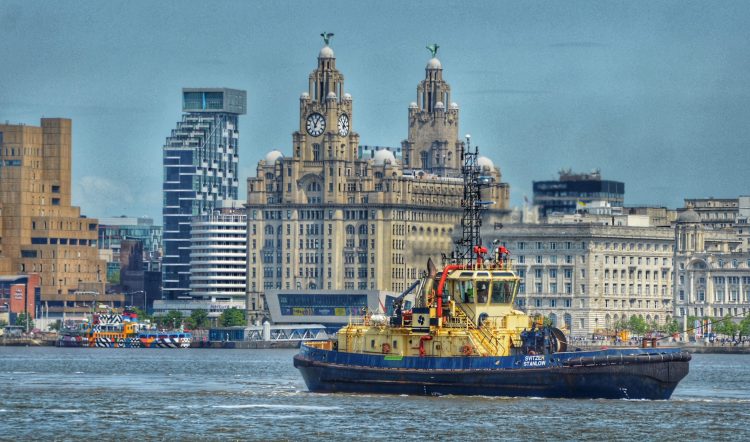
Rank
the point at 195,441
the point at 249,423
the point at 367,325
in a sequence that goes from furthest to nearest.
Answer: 1. the point at 367,325
2. the point at 249,423
3. the point at 195,441

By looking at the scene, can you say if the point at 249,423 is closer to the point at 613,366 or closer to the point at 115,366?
the point at 613,366

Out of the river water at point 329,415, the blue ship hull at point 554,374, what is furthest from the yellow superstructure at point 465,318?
the river water at point 329,415

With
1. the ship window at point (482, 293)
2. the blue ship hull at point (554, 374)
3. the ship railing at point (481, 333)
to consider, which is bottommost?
the blue ship hull at point (554, 374)

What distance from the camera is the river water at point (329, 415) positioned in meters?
96.5

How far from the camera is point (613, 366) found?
108 m

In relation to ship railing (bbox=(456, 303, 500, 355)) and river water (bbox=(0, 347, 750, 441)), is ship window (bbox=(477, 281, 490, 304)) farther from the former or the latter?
river water (bbox=(0, 347, 750, 441))

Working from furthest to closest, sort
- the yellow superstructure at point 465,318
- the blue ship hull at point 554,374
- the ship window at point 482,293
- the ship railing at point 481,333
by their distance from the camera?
the ship window at point 482,293 < the yellow superstructure at point 465,318 < the ship railing at point 481,333 < the blue ship hull at point 554,374

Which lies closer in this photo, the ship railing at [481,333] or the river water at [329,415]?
the river water at [329,415]

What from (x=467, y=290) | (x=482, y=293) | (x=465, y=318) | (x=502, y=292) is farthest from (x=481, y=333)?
(x=502, y=292)

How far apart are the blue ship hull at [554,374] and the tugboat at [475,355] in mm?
52

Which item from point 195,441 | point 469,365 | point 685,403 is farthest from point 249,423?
point 685,403

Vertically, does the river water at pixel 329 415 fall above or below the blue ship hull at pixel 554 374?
below

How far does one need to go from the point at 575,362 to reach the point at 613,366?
1.98 meters

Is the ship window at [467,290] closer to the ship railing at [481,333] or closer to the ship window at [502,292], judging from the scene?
the ship railing at [481,333]
